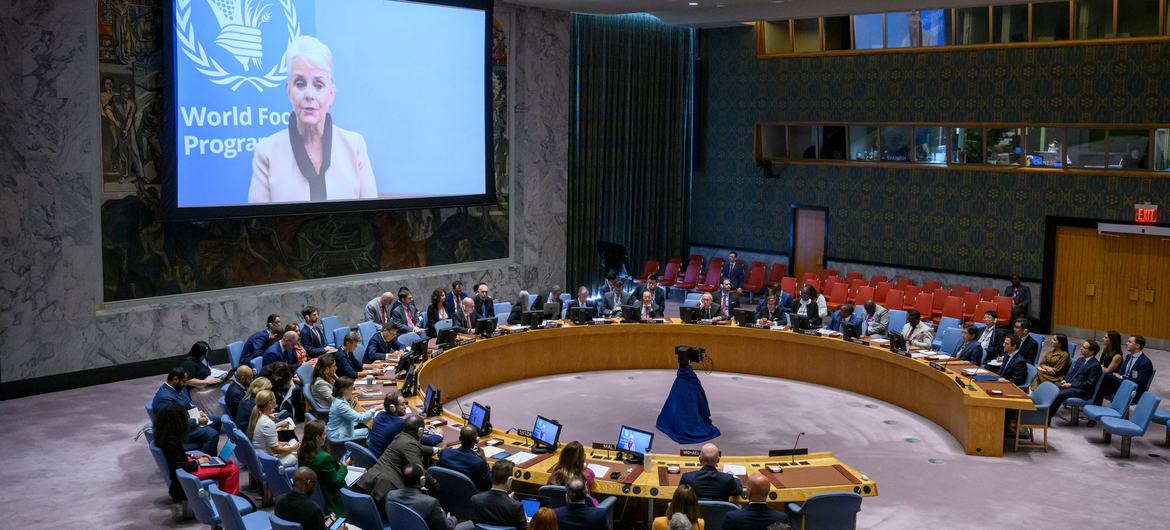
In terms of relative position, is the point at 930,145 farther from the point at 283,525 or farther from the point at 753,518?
the point at 283,525

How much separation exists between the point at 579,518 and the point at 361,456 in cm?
229

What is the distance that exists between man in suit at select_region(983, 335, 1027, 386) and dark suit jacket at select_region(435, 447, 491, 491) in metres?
6.84

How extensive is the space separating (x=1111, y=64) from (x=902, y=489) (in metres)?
10.0

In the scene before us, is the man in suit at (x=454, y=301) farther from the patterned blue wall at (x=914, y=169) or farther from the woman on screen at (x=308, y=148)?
the patterned blue wall at (x=914, y=169)

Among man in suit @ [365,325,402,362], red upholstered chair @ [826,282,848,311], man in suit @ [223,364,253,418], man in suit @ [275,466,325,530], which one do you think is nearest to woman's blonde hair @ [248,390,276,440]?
man in suit @ [223,364,253,418]

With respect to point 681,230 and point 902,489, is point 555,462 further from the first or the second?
point 681,230

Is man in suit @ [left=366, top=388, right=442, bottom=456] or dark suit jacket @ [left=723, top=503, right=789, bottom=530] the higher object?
man in suit @ [left=366, top=388, right=442, bottom=456]

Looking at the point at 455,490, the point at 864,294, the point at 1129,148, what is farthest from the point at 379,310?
the point at 1129,148

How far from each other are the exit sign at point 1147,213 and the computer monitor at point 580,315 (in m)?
8.77

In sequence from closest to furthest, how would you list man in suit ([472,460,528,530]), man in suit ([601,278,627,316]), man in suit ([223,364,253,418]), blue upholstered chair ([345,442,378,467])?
man in suit ([472,460,528,530])
blue upholstered chair ([345,442,378,467])
man in suit ([223,364,253,418])
man in suit ([601,278,627,316])

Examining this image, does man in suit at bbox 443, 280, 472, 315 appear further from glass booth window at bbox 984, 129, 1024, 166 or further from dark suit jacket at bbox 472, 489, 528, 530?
glass booth window at bbox 984, 129, 1024, 166

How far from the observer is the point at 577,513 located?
7008 millimetres

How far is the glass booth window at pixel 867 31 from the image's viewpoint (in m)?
19.3

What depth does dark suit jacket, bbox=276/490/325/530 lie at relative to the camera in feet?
22.5
